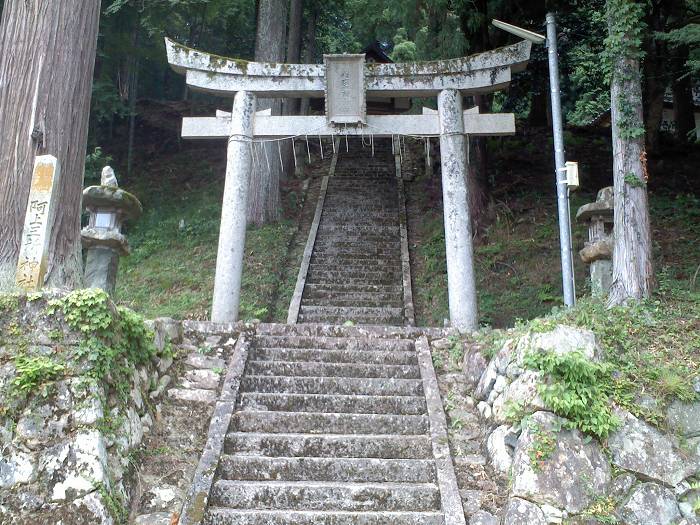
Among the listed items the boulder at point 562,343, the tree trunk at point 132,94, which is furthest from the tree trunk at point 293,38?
the boulder at point 562,343

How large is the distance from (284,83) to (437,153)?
10581 mm

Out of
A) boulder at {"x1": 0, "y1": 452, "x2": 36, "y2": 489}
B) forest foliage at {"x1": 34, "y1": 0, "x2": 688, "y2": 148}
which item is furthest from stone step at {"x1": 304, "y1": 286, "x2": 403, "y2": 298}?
boulder at {"x1": 0, "y1": 452, "x2": 36, "y2": 489}

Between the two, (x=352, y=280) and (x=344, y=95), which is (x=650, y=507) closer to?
(x=344, y=95)

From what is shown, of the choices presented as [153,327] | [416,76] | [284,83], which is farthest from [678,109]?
[153,327]

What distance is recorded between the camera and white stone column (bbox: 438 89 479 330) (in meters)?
8.46

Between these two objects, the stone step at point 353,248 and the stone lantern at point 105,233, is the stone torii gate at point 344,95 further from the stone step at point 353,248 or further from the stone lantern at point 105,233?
the stone step at point 353,248

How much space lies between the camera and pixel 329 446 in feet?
18.7

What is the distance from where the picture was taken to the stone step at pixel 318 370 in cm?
680

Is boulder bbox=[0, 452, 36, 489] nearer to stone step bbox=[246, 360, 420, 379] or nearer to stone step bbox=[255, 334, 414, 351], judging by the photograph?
stone step bbox=[246, 360, 420, 379]

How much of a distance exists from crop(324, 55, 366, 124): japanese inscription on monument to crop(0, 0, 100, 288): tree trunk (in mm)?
3409

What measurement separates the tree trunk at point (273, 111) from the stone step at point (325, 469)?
926cm

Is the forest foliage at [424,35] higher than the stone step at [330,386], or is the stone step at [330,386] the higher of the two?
the forest foliage at [424,35]

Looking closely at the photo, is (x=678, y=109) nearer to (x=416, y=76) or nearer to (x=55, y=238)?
(x=416, y=76)

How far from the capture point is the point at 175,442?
18.7 ft
